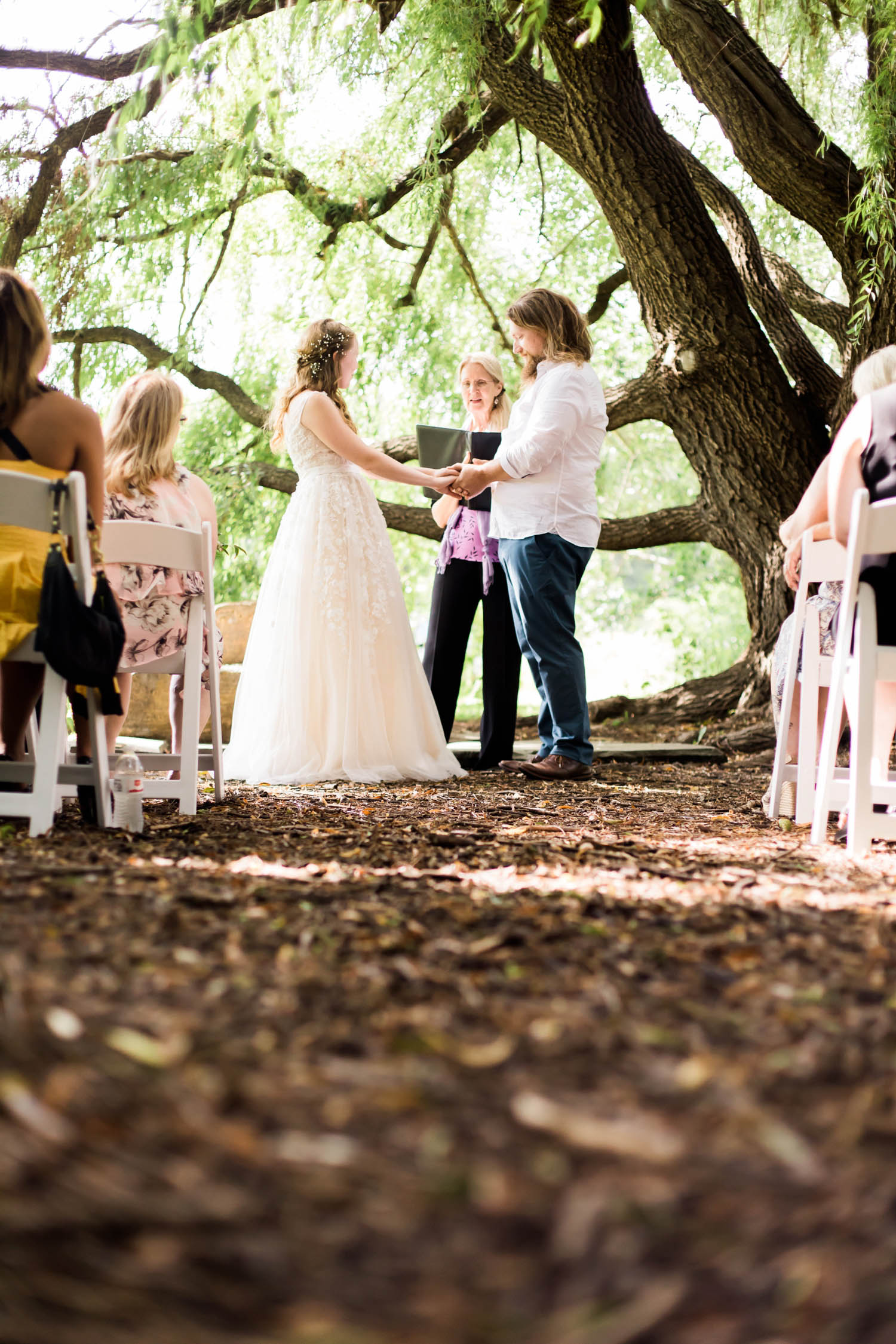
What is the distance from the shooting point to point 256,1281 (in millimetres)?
854

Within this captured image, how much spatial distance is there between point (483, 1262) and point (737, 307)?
629cm

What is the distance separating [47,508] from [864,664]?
1967 millimetres

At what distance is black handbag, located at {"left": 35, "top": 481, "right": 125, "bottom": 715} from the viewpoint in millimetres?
2592

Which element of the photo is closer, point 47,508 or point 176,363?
point 47,508

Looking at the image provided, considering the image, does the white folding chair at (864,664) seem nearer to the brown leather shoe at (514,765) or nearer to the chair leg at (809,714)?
the chair leg at (809,714)

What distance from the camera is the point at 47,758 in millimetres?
2627

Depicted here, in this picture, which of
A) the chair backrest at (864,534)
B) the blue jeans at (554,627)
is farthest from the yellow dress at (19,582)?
the blue jeans at (554,627)

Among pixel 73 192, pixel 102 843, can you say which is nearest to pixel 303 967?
pixel 102 843

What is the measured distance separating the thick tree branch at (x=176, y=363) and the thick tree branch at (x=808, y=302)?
383cm

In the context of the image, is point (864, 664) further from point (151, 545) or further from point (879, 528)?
point (151, 545)

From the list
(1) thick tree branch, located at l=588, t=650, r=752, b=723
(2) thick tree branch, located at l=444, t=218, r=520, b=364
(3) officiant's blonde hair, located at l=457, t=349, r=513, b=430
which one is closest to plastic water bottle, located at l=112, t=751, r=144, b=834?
(3) officiant's blonde hair, located at l=457, t=349, r=513, b=430

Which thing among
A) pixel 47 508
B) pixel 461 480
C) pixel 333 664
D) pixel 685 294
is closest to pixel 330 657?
pixel 333 664

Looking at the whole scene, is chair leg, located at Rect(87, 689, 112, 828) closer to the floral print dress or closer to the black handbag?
the black handbag

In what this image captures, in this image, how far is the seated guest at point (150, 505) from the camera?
368 centimetres
